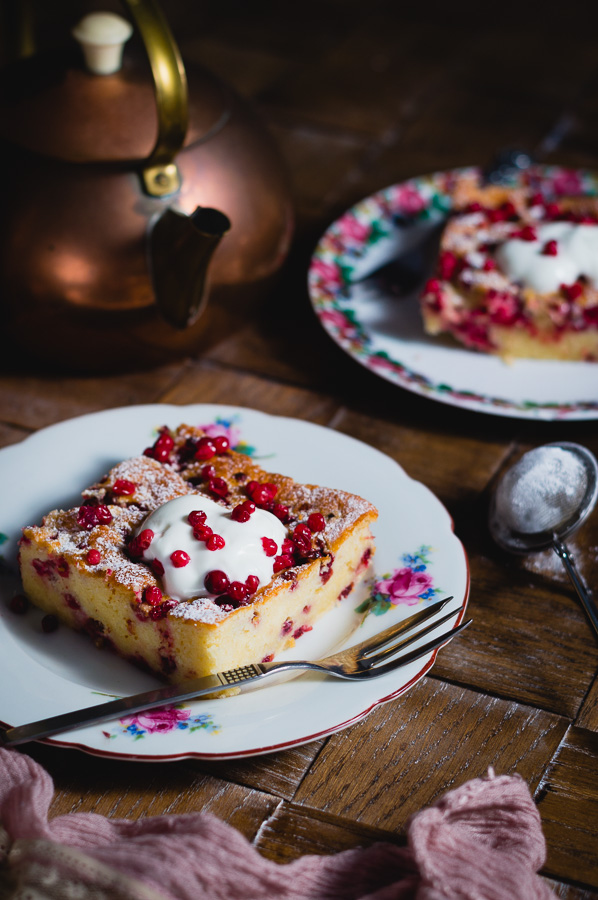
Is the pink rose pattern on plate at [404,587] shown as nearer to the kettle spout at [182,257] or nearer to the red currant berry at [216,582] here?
the red currant berry at [216,582]

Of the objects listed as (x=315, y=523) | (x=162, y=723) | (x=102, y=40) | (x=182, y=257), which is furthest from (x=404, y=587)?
(x=102, y=40)

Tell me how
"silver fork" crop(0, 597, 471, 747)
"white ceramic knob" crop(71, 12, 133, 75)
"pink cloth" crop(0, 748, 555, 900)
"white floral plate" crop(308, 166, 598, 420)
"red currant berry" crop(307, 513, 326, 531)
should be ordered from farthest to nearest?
"white floral plate" crop(308, 166, 598, 420), "white ceramic knob" crop(71, 12, 133, 75), "red currant berry" crop(307, 513, 326, 531), "silver fork" crop(0, 597, 471, 747), "pink cloth" crop(0, 748, 555, 900)

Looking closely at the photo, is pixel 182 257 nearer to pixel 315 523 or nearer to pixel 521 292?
pixel 315 523

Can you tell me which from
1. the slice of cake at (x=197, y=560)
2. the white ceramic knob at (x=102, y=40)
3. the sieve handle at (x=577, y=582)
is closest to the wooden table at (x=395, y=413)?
the sieve handle at (x=577, y=582)

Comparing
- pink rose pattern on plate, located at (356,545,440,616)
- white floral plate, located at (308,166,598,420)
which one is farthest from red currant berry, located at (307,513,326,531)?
white floral plate, located at (308,166,598,420)

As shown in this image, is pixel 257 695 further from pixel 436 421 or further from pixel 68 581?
pixel 436 421

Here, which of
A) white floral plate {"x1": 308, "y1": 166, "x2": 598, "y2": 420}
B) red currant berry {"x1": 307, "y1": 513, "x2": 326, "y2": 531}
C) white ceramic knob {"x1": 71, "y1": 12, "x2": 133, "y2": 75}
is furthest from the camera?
white floral plate {"x1": 308, "y1": 166, "x2": 598, "y2": 420}

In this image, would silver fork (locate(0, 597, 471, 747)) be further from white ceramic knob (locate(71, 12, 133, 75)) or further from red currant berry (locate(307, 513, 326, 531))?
white ceramic knob (locate(71, 12, 133, 75))
